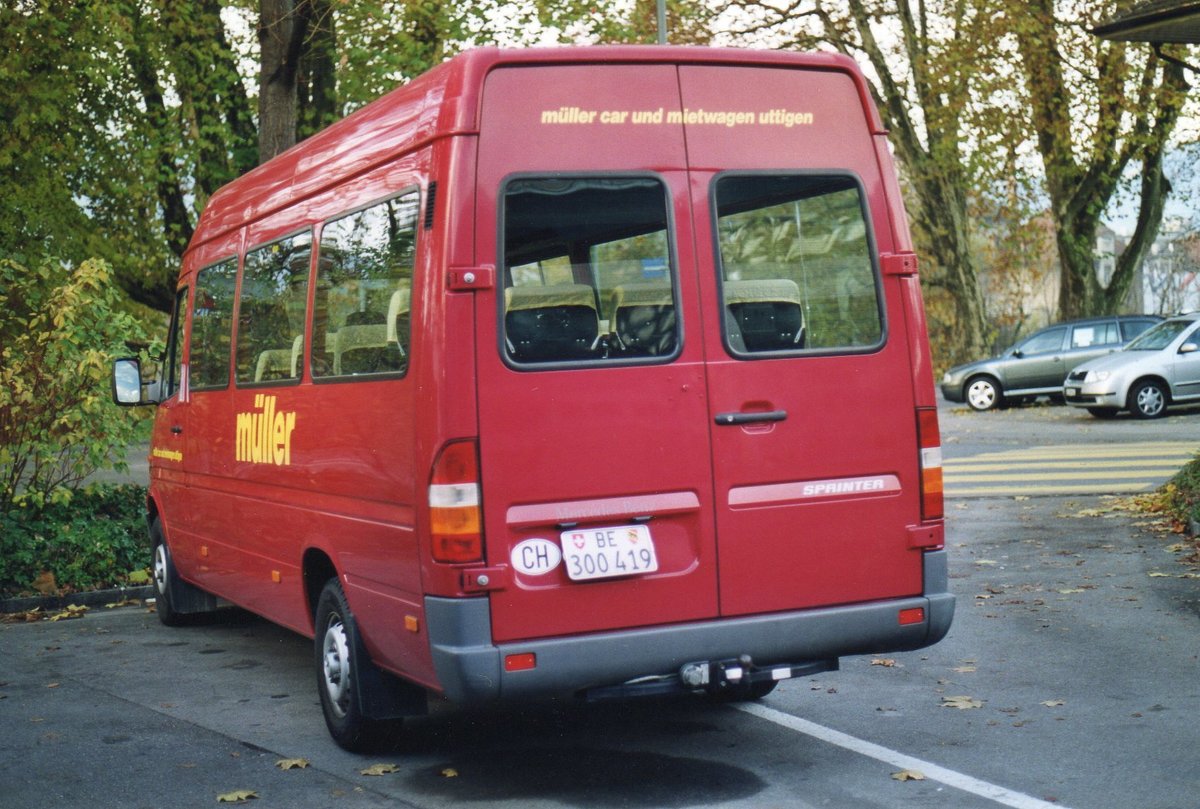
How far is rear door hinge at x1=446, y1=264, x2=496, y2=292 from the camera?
557 centimetres

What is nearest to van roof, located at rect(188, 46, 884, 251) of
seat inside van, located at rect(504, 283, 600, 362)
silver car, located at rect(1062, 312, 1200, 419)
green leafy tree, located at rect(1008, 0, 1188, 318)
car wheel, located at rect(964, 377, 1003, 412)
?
seat inside van, located at rect(504, 283, 600, 362)

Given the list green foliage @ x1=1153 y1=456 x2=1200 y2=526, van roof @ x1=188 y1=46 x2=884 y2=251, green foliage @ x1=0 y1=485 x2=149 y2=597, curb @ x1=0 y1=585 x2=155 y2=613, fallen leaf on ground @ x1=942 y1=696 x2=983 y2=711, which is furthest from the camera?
green foliage @ x1=1153 y1=456 x2=1200 y2=526

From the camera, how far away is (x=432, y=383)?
559 centimetres

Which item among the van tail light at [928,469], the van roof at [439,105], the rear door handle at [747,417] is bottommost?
the van tail light at [928,469]

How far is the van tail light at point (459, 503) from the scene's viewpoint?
5516 millimetres

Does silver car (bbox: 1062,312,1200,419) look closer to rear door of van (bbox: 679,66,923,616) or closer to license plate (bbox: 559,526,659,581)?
rear door of van (bbox: 679,66,923,616)

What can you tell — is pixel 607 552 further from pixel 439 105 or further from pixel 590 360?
pixel 439 105

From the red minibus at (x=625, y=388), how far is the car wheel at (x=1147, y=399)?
66.7 feet

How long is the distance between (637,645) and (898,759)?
4.18 ft

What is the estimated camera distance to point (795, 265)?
6109 millimetres

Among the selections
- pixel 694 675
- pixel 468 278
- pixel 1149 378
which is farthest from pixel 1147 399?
pixel 468 278

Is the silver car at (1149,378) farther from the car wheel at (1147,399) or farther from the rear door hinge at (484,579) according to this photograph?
the rear door hinge at (484,579)

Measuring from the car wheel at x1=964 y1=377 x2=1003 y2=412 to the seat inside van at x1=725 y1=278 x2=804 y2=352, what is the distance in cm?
2531

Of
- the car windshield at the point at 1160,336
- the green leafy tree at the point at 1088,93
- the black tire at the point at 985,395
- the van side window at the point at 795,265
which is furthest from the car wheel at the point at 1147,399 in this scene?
the van side window at the point at 795,265
